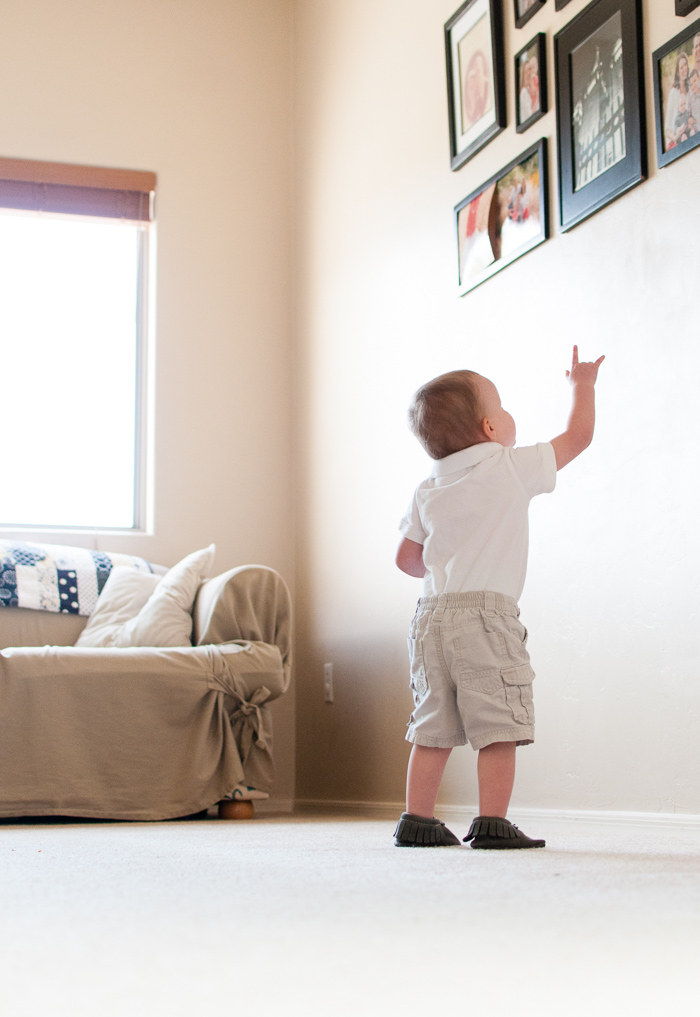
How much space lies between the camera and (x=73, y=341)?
380 cm

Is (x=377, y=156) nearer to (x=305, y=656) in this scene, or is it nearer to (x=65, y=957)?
(x=305, y=656)

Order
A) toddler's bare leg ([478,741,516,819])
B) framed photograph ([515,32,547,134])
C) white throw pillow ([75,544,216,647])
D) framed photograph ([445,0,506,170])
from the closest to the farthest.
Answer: toddler's bare leg ([478,741,516,819]) → framed photograph ([515,32,547,134]) → framed photograph ([445,0,506,170]) → white throw pillow ([75,544,216,647])

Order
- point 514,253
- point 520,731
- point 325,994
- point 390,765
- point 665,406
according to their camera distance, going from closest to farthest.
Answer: point 325,994, point 520,731, point 665,406, point 514,253, point 390,765

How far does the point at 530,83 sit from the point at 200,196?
201 cm

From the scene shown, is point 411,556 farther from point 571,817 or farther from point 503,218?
point 503,218

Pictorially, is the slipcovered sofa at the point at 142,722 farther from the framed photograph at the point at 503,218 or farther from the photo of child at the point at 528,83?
the photo of child at the point at 528,83

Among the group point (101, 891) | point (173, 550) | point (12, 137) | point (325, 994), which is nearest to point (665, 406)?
point (101, 891)

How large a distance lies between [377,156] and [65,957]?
9.13 ft

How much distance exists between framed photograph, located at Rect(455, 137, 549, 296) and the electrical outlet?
1.37 meters

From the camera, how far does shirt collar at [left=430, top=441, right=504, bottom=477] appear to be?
154 cm

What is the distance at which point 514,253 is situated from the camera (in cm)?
219

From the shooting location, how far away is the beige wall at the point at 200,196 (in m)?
3.71

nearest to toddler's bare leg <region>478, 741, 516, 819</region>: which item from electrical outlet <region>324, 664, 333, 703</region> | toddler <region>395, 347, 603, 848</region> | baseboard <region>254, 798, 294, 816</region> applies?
toddler <region>395, 347, 603, 848</region>

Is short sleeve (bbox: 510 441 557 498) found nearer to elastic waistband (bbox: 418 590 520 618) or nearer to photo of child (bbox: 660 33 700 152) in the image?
elastic waistband (bbox: 418 590 520 618)
